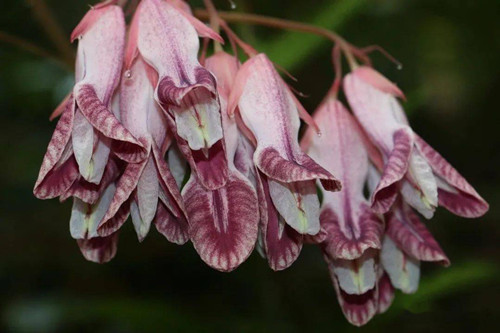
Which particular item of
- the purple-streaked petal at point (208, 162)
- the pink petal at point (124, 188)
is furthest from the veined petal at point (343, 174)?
the pink petal at point (124, 188)

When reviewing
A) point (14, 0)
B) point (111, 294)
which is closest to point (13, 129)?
point (111, 294)

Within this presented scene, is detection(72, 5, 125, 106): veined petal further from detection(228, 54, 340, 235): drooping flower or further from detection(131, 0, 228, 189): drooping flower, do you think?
detection(228, 54, 340, 235): drooping flower

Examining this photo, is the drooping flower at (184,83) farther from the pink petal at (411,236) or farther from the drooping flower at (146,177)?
the pink petal at (411,236)

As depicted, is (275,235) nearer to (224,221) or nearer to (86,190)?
(224,221)

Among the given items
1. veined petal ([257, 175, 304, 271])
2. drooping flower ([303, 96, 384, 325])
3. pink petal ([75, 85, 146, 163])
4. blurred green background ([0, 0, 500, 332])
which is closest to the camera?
pink petal ([75, 85, 146, 163])

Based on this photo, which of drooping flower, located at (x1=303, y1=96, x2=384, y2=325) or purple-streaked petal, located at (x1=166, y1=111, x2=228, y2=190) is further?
drooping flower, located at (x1=303, y1=96, x2=384, y2=325)

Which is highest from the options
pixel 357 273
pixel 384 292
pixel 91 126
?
pixel 91 126

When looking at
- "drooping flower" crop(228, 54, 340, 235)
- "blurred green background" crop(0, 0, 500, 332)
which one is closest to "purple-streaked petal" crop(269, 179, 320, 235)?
"drooping flower" crop(228, 54, 340, 235)

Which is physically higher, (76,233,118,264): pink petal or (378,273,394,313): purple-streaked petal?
(76,233,118,264): pink petal

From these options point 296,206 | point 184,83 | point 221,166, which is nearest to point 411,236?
point 296,206
